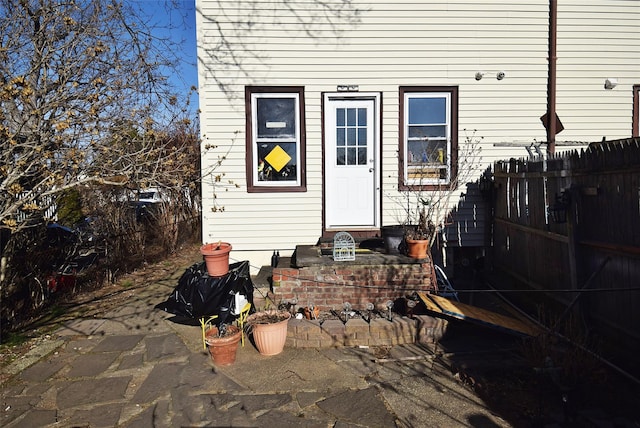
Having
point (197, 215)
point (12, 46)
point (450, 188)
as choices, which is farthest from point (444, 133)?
point (197, 215)

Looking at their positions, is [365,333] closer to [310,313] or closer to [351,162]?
[310,313]

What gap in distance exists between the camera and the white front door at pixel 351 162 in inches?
257

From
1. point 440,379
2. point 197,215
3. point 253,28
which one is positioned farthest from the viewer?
point 197,215

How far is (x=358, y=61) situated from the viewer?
6426 millimetres

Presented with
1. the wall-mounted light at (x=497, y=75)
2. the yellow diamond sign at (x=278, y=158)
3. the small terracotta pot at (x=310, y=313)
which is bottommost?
the small terracotta pot at (x=310, y=313)

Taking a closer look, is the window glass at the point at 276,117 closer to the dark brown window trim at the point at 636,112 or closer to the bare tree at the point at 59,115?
the bare tree at the point at 59,115

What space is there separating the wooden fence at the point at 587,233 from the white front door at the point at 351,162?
2.13 metres

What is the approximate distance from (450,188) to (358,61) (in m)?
2.46

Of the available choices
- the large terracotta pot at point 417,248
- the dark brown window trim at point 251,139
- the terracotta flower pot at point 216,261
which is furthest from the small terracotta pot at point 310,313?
the dark brown window trim at point 251,139

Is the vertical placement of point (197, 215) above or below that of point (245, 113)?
below

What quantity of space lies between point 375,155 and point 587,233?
10.5 feet

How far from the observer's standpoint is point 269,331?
410 cm

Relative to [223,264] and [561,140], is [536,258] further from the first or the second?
[223,264]

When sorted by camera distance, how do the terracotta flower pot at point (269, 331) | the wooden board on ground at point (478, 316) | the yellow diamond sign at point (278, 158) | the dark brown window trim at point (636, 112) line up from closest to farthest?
the terracotta flower pot at point (269, 331) → the wooden board on ground at point (478, 316) → the yellow diamond sign at point (278, 158) → the dark brown window trim at point (636, 112)
